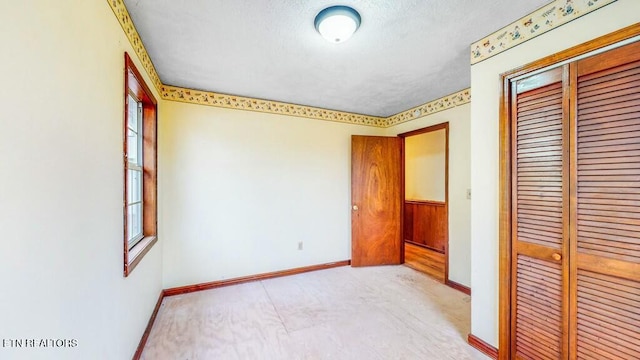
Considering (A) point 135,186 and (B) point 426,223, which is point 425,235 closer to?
(B) point 426,223

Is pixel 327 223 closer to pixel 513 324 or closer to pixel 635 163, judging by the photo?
pixel 513 324

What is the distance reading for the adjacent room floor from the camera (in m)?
1.92

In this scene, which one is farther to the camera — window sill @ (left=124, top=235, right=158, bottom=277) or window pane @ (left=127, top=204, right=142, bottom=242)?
window pane @ (left=127, top=204, right=142, bottom=242)

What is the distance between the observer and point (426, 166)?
5008 mm

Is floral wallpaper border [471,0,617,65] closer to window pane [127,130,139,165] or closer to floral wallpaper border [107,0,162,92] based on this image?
floral wallpaper border [107,0,162,92]

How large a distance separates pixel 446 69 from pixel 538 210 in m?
1.44

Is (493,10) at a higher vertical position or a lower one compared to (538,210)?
higher

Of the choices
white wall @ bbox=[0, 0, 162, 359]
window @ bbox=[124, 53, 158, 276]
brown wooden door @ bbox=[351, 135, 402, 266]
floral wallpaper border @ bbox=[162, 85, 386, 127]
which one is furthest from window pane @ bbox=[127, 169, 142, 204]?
brown wooden door @ bbox=[351, 135, 402, 266]

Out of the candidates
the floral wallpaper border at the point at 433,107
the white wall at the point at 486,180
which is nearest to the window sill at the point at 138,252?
the white wall at the point at 486,180

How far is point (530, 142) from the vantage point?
5.26 feet

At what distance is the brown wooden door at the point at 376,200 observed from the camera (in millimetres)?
3729

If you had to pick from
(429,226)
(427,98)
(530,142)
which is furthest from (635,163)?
(429,226)

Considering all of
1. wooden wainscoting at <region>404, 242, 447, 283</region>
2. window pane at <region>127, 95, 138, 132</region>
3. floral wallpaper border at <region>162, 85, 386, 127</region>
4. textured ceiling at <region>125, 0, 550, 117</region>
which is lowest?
wooden wainscoting at <region>404, 242, 447, 283</region>

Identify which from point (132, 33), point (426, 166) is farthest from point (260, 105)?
point (426, 166)
